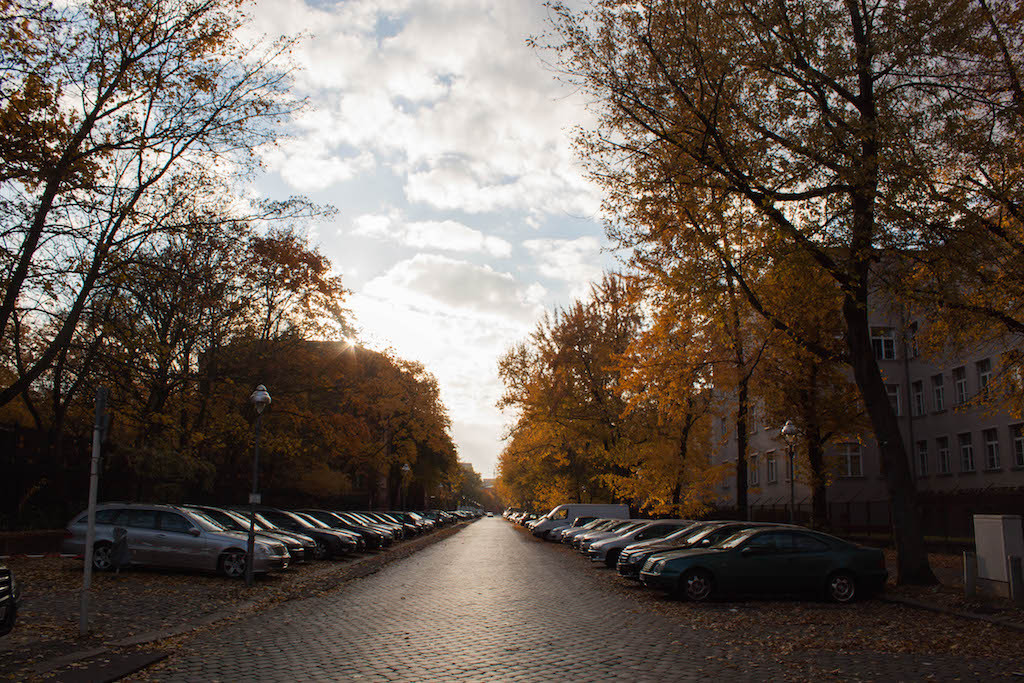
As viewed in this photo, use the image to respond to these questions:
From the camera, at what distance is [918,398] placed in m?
46.0

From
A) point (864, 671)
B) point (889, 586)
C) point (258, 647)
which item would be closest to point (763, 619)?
point (864, 671)

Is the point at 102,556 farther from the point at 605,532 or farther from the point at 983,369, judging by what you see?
the point at 983,369

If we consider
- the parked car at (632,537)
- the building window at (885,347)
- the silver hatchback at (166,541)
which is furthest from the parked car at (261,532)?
the building window at (885,347)

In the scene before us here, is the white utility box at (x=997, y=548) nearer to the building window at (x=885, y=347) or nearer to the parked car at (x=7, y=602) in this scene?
the parked car at (x=7, y=602)

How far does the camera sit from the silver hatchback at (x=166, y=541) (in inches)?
708

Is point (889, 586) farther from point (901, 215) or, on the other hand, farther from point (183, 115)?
point (183, 115)

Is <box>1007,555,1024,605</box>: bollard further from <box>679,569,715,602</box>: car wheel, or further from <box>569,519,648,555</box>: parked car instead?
<box>569,519,648,555</box>: parked car

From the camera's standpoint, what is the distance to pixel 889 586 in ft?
55.7

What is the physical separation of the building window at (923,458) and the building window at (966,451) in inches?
119

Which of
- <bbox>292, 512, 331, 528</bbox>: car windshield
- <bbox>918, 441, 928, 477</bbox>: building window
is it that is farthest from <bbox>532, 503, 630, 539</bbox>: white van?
<bbox>918, 441, 928, 477</bbox>: building window

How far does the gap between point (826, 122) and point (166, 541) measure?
16.5m

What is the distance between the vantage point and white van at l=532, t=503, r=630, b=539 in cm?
3912

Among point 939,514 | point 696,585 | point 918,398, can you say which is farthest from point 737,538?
point 918,398

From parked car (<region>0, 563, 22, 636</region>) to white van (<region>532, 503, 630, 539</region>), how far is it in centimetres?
3176
